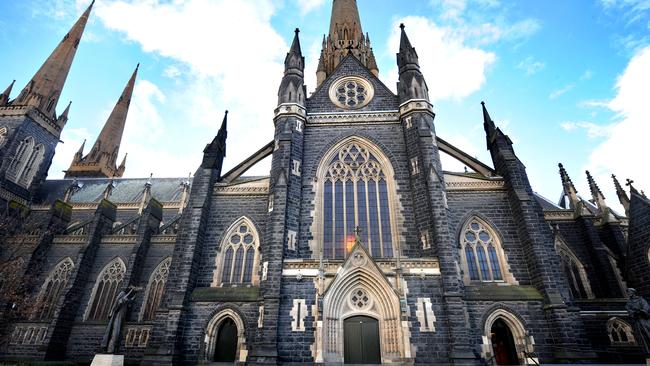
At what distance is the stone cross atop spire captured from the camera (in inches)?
1446

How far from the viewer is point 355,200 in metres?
15.9

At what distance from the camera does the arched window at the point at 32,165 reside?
28.3 m

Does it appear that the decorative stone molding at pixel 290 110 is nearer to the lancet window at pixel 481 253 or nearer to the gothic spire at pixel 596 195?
the lancet window at pixel 481 253

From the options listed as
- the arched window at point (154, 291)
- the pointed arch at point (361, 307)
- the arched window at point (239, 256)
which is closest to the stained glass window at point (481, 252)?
the pointed arch at point (361, 307)

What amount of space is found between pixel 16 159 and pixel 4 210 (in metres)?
5.46

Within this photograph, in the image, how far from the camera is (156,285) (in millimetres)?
19125

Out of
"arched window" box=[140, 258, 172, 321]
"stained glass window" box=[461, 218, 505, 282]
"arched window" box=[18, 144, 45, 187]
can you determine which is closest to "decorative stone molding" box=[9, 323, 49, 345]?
"arched window" box=[140, 258, 172, 321]

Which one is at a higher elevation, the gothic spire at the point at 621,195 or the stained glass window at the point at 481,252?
the gothic spire at the point at 621,195

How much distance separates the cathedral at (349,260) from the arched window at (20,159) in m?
9.24

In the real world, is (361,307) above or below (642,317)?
above

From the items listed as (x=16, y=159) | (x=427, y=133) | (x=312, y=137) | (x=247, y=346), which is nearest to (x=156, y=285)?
(x=247, y=346)

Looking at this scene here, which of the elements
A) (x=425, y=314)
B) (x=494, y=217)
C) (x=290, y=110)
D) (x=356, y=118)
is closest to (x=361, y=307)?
(x=425, y=314)

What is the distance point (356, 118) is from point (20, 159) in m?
29.4

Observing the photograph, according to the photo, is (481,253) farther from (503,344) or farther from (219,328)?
(219,328)
